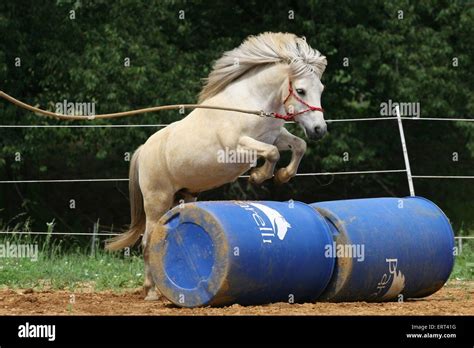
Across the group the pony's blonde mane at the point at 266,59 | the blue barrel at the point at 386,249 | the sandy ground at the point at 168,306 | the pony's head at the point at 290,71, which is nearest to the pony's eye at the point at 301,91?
the pony's head at the point at 290,71

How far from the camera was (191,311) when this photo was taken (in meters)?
6.87

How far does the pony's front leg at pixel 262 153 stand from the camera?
798 cm

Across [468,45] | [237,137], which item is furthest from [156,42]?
[237,137]

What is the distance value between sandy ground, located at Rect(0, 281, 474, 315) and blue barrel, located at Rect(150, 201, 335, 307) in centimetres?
11

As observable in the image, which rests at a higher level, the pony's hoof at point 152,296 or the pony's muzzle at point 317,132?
the pony's muzzle at point 317,132

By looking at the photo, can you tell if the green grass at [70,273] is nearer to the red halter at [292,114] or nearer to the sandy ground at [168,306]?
the sandy ground at [168,306]

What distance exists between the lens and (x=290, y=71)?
8211mm

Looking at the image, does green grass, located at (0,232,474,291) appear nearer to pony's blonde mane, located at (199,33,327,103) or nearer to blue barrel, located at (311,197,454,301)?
pony's blonde mane, located at (199,33,327,103)

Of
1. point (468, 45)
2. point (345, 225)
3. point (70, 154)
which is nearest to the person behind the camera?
point (345, 225)

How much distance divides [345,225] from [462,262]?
402 centimetres

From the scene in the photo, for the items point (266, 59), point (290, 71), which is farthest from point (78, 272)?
point (290, 71)

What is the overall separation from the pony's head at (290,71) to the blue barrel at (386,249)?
2.42 ft

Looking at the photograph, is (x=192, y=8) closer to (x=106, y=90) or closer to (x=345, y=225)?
(x=106, y=90)

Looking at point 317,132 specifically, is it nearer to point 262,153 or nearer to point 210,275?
point 262,153
